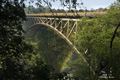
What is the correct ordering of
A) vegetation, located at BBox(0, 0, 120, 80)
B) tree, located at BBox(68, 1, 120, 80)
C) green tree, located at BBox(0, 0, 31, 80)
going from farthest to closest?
tree, located at BBox(68, 1, 120, 80) → green tree, located at BBox(0, 0, 31, 80) → vegetation, located at BBox(0, 0, 120, 80)

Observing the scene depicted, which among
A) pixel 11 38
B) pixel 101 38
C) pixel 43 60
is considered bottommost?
pixel 43 60

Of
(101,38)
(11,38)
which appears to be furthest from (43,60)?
(11,38)

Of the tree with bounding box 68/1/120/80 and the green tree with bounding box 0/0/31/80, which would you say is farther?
the tree with bounding box 68/1/120/80

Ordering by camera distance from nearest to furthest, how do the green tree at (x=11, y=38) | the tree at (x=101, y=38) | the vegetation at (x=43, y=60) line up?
1. the vegetation at (x=43, y=60)
2. the green tree at (x=11, y=38)
3. the tree at (x=101, y=38)

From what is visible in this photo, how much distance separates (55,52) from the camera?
38406 mm

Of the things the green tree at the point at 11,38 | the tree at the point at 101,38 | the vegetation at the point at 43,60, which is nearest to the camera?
the vegetation at the point at 43,60

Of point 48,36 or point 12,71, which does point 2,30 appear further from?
point 48,36

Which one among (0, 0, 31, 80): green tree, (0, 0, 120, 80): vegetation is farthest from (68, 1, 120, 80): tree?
(0, 0, 31, 80): green tree

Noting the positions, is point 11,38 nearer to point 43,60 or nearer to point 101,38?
point 43,60

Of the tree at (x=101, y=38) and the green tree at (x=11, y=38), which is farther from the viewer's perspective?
the tree at (x=101, y=38)

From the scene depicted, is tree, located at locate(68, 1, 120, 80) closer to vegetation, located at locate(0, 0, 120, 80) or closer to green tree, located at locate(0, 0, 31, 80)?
vegetation, located at locate(0, 0, 120, 80)

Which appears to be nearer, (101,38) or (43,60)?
(101,38)

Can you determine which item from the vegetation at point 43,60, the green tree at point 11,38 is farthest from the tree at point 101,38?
the green tree at point 11,38

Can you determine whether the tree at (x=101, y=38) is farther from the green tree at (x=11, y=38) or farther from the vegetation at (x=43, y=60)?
the green tree at (x=11, y=38)
